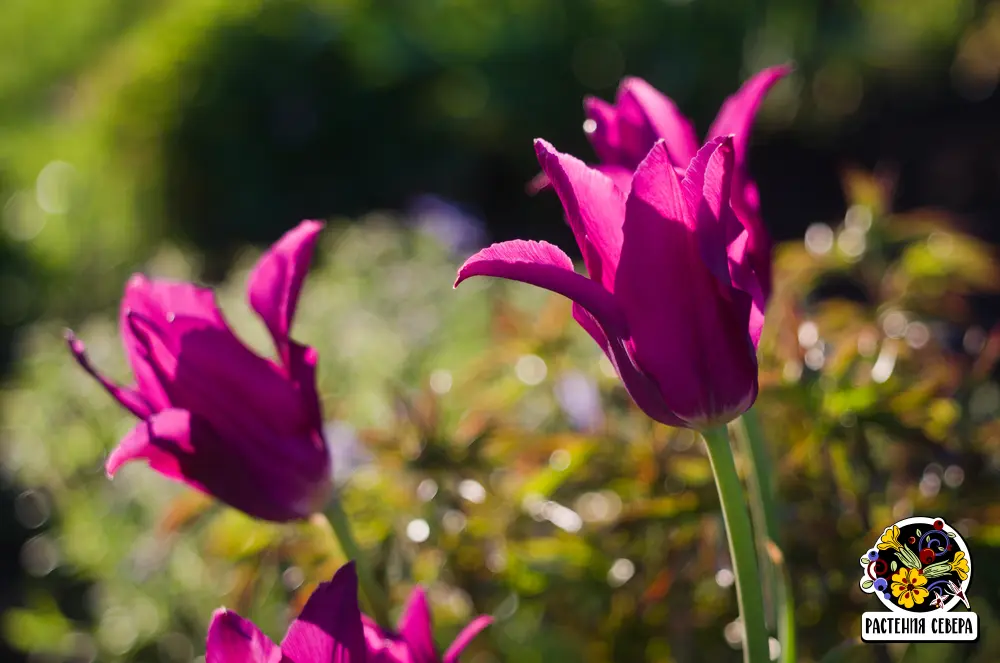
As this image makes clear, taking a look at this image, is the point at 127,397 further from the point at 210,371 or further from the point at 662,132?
the point at 662,132

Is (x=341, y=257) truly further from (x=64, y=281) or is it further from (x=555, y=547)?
(x=555, y=547)

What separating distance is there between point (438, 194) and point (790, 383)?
3.25m

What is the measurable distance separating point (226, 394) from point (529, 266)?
0.20 m

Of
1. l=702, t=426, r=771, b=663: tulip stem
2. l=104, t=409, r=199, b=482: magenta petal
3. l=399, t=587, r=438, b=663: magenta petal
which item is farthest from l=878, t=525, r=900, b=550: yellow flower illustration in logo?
l=104, t=409, r=199, b=482: magenta petal

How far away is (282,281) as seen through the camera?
53cm

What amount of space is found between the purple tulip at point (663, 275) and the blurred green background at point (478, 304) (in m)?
0.19

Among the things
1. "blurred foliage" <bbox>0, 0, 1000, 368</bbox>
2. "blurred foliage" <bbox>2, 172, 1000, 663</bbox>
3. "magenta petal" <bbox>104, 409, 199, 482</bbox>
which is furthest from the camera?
"blurred foliage" <bbox>0, 0, 1000, 368</bbox>

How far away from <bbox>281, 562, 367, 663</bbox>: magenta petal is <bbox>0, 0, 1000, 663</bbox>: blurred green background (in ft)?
0.81

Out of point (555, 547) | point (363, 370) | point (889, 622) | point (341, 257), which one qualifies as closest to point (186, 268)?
point (341, 257)

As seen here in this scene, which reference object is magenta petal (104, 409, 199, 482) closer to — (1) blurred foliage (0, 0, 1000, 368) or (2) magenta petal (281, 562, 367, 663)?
(2) magenta petal (281, 562, 367, 663)

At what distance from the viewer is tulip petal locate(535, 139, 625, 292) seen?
41 centimetres

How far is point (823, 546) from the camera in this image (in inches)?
25.0

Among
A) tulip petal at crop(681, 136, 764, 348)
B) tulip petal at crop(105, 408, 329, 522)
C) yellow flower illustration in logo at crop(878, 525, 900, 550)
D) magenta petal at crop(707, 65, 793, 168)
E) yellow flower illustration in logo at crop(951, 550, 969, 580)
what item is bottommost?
yellow flower illustration in logo at crop(951, 550, 969, 580)

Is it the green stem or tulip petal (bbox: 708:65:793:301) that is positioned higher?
tulip petal (bbox: 708:65:793:301)
